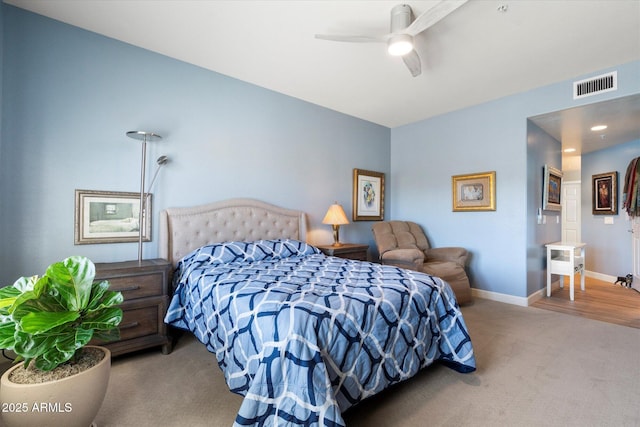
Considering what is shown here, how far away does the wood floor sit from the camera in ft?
10.6

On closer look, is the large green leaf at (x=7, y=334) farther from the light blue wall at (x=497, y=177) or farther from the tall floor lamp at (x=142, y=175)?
the light blue wall at (x=497, y=177)

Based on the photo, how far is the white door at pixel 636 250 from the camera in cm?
445

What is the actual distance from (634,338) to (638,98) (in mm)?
2401

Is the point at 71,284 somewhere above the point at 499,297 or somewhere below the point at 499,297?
above

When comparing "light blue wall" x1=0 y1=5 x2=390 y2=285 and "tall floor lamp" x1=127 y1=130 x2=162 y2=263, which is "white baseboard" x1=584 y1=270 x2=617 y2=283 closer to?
"light blue wall" x1=0 y1=5 x2=390 y2=285

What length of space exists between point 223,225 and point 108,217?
100cm

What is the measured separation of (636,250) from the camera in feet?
15.1

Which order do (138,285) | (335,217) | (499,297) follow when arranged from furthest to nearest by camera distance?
(499,297) < (335,217) < (138,285)

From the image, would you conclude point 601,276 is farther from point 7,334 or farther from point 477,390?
point 7,334

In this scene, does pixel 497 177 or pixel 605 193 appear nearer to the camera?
pixel 497 177

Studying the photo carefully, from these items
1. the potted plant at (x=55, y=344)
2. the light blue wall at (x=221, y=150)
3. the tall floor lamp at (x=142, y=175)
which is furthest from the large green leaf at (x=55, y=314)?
the light blue wall at (x=221, y=150)

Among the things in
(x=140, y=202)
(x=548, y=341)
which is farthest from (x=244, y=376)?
(x=548, y=341)

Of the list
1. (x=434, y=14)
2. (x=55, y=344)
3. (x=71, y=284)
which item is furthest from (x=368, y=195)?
(x=55, y=344)

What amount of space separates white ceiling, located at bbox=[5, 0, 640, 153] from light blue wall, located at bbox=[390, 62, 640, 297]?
10.8 inches
